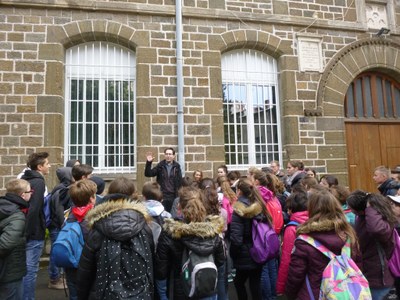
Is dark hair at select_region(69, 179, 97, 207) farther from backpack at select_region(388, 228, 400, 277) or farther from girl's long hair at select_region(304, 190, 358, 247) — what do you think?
backpack at select_region(388, 228, 400, 277)

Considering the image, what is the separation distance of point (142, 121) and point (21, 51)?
A: 259 centimetres

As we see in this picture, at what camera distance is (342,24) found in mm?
8531

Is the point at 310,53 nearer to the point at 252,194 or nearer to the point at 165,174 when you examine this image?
the point at 165,174

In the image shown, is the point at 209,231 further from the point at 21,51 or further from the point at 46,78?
the point at 21,51

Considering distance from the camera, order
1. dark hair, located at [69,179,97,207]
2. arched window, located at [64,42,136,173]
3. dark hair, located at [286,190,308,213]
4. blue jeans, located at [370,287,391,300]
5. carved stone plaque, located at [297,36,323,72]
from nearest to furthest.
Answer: dark hair, located at [69,179,97,207] → blue jeans, located at [370,287,391,300] → dark hair, located at [286,190,308,213] → arched window, located at [64,42,136,173] → carved stone plaque, located at [297,36,323,72]

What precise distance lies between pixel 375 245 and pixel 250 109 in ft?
17.2

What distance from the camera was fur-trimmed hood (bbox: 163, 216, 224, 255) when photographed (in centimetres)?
279

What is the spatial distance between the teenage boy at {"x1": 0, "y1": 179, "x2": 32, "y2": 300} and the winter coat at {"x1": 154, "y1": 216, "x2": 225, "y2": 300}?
1.19 m

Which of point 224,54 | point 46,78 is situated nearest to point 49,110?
point 46,78

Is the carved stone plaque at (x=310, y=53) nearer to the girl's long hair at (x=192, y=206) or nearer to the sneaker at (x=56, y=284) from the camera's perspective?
the girl's long hair at (x=192, y=206)

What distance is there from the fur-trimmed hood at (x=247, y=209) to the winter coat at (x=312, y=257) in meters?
0.90

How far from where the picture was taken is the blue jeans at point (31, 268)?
390 cm

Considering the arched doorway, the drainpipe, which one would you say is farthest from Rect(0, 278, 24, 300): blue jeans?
the arched doorway

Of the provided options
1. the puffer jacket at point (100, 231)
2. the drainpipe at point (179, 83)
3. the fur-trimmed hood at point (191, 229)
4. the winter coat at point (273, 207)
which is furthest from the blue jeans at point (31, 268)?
the drainpipe at point (179, 83)
